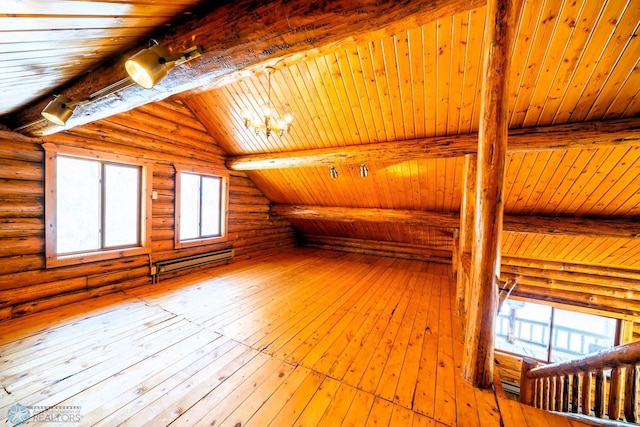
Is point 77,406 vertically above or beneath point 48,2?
beneath

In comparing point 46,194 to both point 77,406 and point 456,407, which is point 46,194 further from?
point 456,407

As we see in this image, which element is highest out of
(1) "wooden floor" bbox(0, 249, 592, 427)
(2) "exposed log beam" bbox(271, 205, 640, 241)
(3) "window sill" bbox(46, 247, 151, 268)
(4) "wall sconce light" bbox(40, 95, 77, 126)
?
(4) "wall sconce light" bbox(40, 95, 77, 126)

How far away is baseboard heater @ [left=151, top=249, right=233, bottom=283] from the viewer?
13.9 ft

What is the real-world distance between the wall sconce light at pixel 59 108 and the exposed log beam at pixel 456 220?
17.2ft

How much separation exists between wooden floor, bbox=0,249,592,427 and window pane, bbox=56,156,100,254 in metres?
0.96

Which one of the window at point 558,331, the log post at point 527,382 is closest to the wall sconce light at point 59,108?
the log post at point 527,382

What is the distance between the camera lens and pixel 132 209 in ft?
13.0

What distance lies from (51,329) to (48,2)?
3513 millimetres

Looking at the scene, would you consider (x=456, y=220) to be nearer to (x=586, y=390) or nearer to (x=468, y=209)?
(x=468, y=209)

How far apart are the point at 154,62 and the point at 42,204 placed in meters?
3.32

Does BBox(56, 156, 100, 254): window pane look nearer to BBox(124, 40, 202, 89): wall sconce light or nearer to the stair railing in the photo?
BBox(124, 40, 202, 89): wall sconce light

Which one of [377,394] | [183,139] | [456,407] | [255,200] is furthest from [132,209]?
[456,407]

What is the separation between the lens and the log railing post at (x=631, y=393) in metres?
1.48

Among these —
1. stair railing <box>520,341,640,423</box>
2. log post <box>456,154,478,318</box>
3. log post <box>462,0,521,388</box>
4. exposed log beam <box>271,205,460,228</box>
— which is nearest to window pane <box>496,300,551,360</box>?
exposed log beam <box>271,205,460,228</box>
